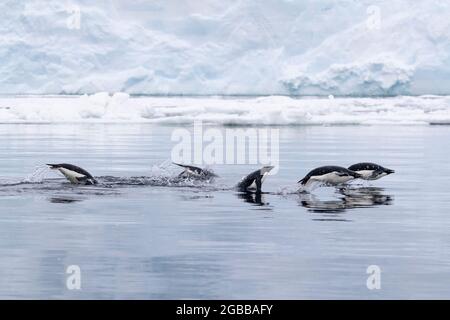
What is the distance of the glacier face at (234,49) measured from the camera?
4712 cm

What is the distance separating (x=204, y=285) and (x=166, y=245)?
1553mm

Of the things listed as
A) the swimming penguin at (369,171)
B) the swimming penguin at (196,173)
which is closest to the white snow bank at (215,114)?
the swimming penguin at (196,173)

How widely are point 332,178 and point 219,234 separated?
4.21m

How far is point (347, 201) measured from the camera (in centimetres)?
1105

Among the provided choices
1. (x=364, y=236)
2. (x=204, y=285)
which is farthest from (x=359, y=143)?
(x=204, y=285)

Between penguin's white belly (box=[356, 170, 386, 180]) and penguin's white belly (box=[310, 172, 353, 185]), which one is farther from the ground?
penguin's white belly (box=[356, 170, 386, 180])

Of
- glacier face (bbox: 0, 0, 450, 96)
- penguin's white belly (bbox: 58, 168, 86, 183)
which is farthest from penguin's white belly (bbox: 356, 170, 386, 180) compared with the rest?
glacier face (bbox: 0, 0, 450, 96)

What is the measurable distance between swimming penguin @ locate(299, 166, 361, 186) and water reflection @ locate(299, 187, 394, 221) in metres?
0.14

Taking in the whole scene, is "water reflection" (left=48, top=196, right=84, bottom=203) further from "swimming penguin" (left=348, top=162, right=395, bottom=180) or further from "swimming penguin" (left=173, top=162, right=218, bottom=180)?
"swimming penguin" (left=348, top=162, right=395, bottom=180)

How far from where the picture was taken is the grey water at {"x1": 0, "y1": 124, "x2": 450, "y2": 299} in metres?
6.32

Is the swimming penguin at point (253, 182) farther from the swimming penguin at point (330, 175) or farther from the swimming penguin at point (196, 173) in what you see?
the swimming penguin at point (196, 173)

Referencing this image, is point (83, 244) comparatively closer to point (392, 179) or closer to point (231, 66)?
point (392, 179)

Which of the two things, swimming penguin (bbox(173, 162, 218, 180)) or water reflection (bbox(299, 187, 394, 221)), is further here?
swimming penguin (bbox(173, 162, 218, 180))

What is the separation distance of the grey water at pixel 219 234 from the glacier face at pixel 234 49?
31795mm
